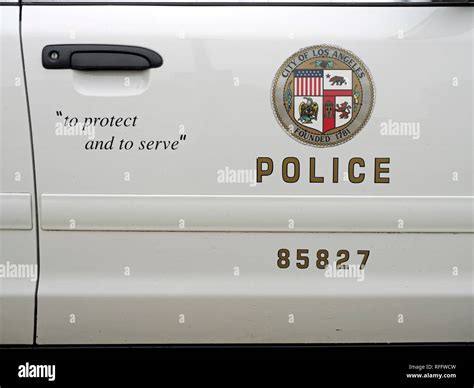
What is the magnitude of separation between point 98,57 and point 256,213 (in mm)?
769

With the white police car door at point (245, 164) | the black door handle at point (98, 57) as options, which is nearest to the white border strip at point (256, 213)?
the white police car door at point (245, 164)

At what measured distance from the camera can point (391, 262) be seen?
196 cm

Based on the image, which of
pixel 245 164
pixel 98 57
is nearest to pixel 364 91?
pixel 245 164

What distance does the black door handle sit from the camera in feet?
6.26

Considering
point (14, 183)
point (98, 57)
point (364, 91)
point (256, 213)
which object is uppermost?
point (98, 57)

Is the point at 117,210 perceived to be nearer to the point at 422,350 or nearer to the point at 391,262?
the point at 391,262

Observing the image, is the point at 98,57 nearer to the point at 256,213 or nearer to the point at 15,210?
the point at 15,210

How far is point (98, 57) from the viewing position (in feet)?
6.29

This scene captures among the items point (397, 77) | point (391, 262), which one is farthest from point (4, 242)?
point (397, 77)

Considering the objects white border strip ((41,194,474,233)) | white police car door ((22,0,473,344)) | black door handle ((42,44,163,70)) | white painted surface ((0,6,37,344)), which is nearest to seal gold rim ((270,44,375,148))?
white police car door ((22,0,473,344))

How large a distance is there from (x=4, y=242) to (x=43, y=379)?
513 millimetres

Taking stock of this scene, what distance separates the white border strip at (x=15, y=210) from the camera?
1.91 m

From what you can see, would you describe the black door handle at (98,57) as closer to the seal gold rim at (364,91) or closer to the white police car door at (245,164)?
the white police car door at (245,164)

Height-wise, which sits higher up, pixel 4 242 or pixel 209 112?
pixel 209 112
